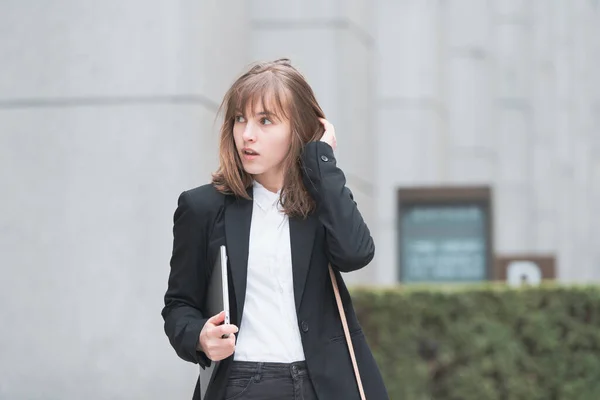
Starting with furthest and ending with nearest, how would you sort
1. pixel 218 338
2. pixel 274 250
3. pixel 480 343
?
→ 1. pixel 480 343
2. pixel 274 250
3. pixel 218 338

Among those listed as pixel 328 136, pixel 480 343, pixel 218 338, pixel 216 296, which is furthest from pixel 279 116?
pixel 480 343

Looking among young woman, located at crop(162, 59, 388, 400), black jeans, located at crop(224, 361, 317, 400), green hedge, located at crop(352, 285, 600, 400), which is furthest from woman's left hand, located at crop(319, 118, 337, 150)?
green hedge, located at crop(352, 285, 600, 400)

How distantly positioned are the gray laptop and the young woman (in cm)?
4

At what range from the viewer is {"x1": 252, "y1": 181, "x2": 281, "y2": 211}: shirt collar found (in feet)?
11.4

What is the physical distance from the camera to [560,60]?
3281 centimetres

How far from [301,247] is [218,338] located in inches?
15.6

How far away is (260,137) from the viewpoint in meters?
3.37

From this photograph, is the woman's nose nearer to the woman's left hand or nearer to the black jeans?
the woman's left hand

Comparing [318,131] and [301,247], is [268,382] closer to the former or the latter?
[301,247]

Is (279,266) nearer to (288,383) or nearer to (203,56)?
(288,383)

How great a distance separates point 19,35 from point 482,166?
2040 centimetres

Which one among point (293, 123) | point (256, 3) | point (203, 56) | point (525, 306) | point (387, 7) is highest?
point (387, 7)

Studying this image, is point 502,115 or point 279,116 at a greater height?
point 502,115

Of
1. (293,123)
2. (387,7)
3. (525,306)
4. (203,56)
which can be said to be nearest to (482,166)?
(387,7)
